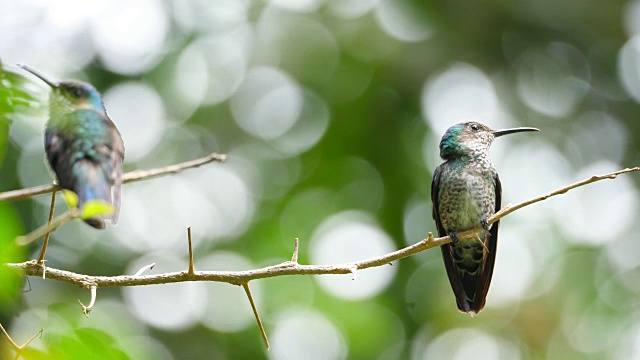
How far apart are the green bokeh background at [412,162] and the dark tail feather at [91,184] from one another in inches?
372

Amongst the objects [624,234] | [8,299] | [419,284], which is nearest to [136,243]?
[419,284]

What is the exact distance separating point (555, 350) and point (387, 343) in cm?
242

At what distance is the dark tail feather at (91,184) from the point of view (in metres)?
2.04

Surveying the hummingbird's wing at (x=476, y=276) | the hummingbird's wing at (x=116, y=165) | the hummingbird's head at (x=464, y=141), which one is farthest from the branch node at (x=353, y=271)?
the hummingbird's head at (x=464, y=141)

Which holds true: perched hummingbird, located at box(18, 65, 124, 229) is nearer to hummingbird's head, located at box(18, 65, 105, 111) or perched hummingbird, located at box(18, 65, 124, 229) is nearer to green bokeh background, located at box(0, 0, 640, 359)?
hummingbird's head, located at box(18, 65, 105, 111)

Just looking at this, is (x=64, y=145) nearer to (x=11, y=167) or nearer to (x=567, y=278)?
(x=11, y=167)

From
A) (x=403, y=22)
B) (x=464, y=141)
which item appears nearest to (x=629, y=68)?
(x=403, y=22)

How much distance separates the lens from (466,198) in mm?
4820

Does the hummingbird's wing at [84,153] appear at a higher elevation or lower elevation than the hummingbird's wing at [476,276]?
lower

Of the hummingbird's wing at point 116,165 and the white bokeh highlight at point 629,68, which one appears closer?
the hummingbird's wing at point 116,165

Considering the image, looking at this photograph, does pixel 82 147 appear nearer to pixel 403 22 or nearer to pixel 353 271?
pixel 353 271

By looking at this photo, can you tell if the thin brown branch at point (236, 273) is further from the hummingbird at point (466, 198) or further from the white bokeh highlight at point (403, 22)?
the white bokeh highlight at point (403, 22)

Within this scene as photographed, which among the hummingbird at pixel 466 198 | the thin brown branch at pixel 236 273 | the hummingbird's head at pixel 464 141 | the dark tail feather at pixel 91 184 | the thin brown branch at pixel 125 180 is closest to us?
the thin brown branch at pixel 125 180

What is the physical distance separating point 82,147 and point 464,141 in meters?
3.14
